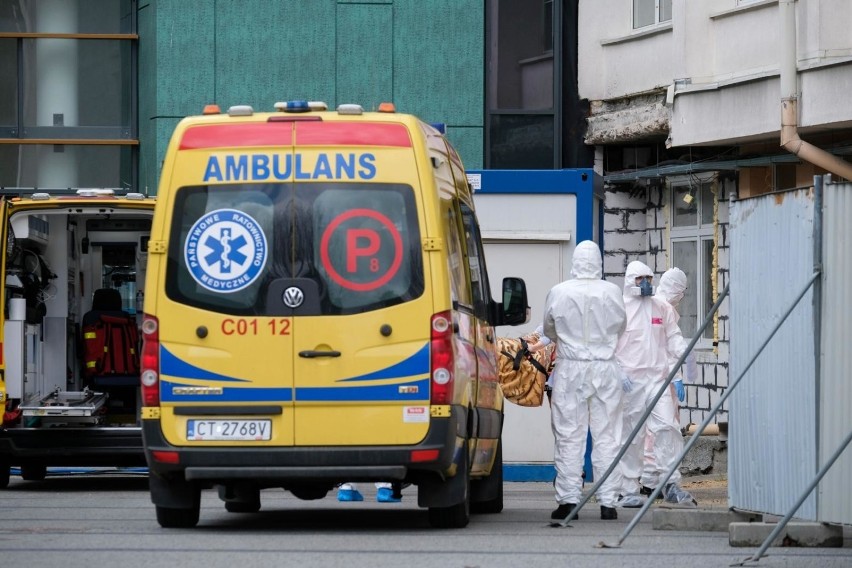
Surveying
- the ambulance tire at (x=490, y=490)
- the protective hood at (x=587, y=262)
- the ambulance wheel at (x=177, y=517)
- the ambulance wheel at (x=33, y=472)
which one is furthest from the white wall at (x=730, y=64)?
the ambulance wheel at (x=177, y=517)

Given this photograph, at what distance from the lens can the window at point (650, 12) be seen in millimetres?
21125

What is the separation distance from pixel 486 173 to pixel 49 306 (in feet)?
13.1

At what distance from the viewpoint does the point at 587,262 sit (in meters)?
12.5

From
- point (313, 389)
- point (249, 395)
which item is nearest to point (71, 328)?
point (249, 395)

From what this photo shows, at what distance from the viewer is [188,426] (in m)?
10.4

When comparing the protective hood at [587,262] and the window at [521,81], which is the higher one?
the window at [521,81]

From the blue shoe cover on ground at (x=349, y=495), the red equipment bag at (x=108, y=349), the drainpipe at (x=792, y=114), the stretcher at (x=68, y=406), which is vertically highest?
the drainpipe at (x=792, y=114)

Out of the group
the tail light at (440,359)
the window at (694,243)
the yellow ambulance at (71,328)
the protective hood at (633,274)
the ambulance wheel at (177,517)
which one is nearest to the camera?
the tail light at (440,359)

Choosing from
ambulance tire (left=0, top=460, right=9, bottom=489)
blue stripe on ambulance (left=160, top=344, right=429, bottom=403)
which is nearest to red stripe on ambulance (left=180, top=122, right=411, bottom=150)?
blue stripe on ambulance (left=160, top=344, right=429, bottom=403)

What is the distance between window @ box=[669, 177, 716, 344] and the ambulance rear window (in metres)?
10.9

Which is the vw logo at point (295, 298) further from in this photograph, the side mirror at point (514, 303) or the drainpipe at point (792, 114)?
the drainpipe at point (792, 114)

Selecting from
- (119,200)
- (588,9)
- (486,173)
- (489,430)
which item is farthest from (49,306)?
(588,9)

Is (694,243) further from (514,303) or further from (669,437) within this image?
(514,303)

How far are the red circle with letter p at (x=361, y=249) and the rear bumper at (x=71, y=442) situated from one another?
15.6ft
